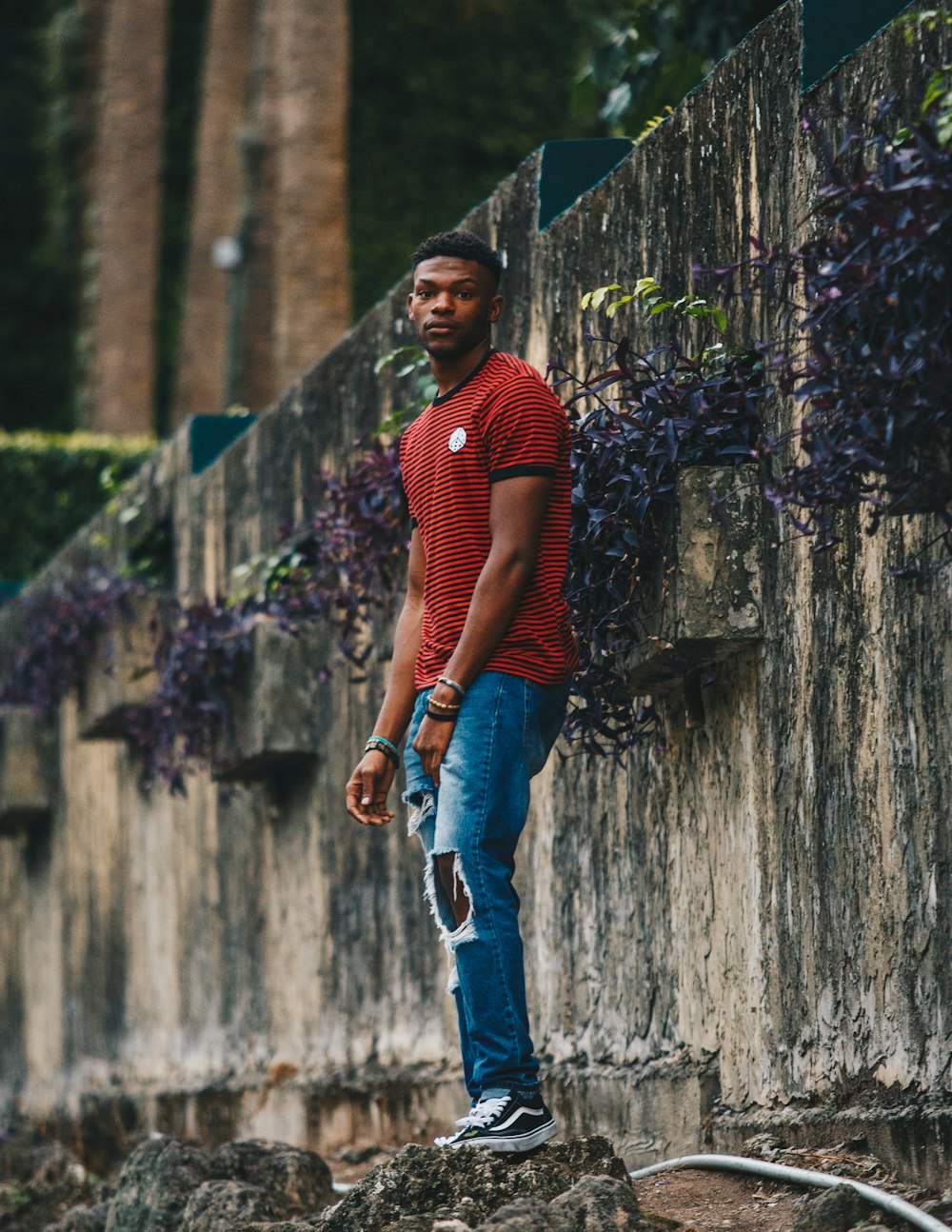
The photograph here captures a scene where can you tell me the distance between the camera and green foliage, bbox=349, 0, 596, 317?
22.5m

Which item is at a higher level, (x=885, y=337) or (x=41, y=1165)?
(x=885, y=337)

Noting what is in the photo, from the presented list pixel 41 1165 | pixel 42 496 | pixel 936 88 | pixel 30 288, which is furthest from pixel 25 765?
pixel 30 288

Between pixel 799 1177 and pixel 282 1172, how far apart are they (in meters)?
1.92

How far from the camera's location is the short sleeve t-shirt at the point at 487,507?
4.30m

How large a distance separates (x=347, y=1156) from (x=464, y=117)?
696 inches

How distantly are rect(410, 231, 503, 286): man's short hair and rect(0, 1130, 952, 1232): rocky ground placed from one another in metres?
1.85

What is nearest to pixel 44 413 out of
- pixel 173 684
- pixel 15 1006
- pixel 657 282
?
pixel 15 1006

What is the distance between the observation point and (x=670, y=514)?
15.0 ft

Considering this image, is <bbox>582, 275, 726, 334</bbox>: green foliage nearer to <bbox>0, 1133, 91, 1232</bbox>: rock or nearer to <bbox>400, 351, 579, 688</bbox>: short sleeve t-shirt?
<bbox>400, 351, 579, 688</bbox>: short sleeve t-shirt

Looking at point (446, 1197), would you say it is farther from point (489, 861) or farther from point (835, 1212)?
point (835, 1212)

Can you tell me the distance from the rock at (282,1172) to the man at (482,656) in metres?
1.28

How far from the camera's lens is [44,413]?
78.6 ft

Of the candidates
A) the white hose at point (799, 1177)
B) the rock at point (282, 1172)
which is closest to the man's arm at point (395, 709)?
the white hose at point (799, 1177)

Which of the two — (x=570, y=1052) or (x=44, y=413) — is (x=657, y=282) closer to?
(x=570, y=1052)
